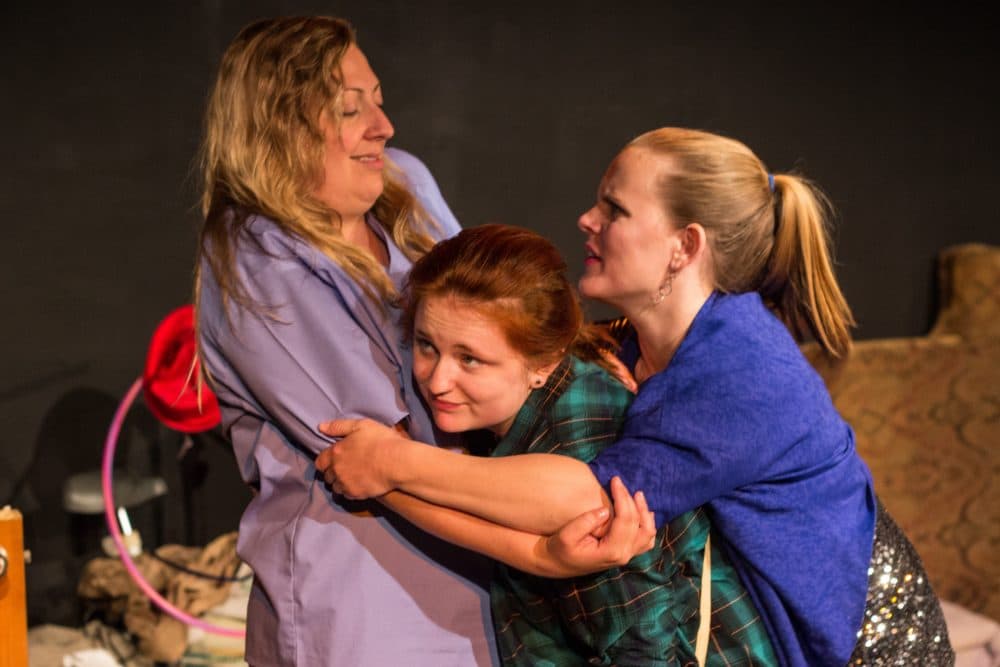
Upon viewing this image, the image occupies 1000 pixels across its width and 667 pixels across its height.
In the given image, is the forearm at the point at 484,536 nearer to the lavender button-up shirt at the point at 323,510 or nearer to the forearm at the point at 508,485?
the forearm at the point at 508,485

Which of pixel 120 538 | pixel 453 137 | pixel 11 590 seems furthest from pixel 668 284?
pixel 120 538

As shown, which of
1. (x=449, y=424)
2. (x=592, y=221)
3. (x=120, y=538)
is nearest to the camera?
(x=449, y=424)

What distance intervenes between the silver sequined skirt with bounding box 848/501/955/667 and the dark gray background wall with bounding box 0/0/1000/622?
1936 mm

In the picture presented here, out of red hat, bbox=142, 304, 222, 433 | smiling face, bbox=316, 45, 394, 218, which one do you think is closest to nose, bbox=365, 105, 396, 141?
smiling face, bbox=316, 45, 394, 218

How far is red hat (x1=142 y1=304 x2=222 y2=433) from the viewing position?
2945 millimetres

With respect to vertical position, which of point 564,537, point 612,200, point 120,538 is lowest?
point 120,538

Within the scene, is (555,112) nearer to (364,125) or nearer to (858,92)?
(858,92)

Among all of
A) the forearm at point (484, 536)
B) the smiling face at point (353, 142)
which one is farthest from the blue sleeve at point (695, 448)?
the smiling face at point (353, 142)

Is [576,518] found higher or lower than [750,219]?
lower

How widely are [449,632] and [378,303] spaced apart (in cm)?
57

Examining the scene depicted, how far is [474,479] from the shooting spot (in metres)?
1.85

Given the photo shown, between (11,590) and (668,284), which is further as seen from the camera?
(11,590)

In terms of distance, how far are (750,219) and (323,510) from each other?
0.85m

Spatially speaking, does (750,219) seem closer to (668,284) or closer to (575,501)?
(668,284)
